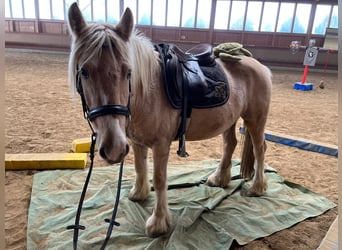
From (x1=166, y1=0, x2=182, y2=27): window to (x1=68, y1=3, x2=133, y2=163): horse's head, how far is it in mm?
13286

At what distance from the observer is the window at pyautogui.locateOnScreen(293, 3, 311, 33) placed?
12.8 meters

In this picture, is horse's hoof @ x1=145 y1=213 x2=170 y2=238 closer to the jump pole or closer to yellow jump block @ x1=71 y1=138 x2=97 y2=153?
yellow jump block @ x1=71 y1=138 x2=97 y2=153

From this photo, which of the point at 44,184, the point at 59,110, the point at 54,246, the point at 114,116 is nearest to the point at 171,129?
the point at 114,116

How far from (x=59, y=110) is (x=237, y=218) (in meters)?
3.70

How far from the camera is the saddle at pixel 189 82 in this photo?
1.67 metres

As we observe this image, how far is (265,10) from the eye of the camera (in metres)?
13.0

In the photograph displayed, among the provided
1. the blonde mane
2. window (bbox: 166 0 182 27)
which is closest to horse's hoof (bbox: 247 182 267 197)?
the blonde mane

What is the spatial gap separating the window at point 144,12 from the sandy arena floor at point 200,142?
7.81 metres

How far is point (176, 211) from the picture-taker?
2.08m

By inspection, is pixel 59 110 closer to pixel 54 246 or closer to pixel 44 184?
pixel 44 184

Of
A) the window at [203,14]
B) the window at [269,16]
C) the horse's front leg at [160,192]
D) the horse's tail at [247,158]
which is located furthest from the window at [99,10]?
→ the horse's front leg at [160,192]

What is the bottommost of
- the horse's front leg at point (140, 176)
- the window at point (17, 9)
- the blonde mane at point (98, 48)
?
the horse's front leg at point (140, 176)

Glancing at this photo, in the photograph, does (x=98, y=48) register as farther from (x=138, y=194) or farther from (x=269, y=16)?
(x=269, y=16)

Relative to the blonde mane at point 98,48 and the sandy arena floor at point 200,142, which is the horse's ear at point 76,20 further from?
the sandy arena floor at point 200,142
